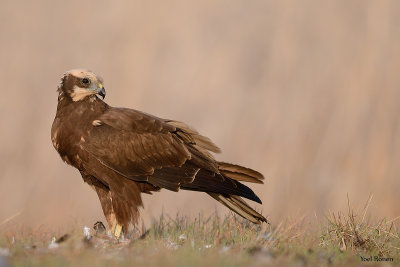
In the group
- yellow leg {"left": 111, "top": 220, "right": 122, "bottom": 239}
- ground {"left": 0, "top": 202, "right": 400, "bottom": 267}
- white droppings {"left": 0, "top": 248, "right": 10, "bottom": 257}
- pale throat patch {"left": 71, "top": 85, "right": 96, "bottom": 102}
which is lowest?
yellow leg {"left": 111, "top": 220, "right": 122, "bottom": 239}

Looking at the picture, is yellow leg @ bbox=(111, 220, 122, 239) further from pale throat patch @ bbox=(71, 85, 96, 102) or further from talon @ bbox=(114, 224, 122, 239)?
pale throat patch @ bbox=(71, 85, 96, 102)

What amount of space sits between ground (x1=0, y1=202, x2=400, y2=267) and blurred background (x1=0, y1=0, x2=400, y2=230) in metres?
3.59

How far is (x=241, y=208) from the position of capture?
6855mm

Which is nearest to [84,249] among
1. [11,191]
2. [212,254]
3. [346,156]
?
[212,254]

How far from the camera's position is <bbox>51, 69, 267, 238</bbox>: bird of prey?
21.5 feet

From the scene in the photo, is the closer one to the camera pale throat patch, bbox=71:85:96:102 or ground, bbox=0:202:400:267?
ground, bbox=0:202:400:267

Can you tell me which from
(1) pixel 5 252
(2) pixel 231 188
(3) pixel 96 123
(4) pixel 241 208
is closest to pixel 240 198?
(4) pixel 241 208

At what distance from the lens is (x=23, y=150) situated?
1076 centimetres

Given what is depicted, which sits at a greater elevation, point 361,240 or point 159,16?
point 159,16

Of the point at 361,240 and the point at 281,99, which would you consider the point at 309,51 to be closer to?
the point at 281,99

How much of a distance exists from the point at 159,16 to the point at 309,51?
2970mm

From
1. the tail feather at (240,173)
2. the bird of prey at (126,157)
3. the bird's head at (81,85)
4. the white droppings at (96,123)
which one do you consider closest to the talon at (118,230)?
the bird of prey at (126,157)

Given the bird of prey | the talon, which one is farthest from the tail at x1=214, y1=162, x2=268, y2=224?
the talon

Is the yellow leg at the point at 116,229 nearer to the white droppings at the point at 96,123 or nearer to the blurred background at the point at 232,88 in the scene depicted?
the white droppings at the point at 96,123
